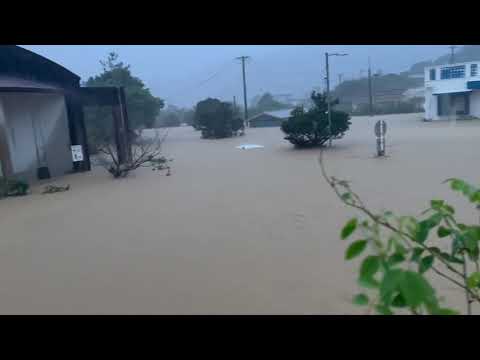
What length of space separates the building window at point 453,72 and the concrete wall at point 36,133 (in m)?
26.1

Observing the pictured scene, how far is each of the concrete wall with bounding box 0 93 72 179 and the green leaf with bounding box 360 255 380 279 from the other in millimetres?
12950

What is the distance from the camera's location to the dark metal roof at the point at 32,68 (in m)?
11.8

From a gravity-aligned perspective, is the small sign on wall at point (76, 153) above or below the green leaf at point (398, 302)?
below

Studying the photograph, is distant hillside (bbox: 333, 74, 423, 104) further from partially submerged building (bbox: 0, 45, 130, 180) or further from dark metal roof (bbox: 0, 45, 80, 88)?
dark metal roof (bbox: 0, 45, 80, 88)

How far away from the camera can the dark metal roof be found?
11750mm

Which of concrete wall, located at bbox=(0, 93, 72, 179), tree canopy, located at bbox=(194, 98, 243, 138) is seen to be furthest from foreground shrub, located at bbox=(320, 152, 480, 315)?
tree canopy, located at bbox=(194, 98, 243, 138)

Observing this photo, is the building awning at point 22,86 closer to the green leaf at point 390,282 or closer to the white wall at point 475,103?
the green leaf at point 390,282

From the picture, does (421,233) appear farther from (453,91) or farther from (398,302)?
(453,91)

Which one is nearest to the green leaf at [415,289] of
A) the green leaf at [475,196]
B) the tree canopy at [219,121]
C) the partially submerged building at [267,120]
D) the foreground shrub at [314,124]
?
the green leaf at [475,196]
